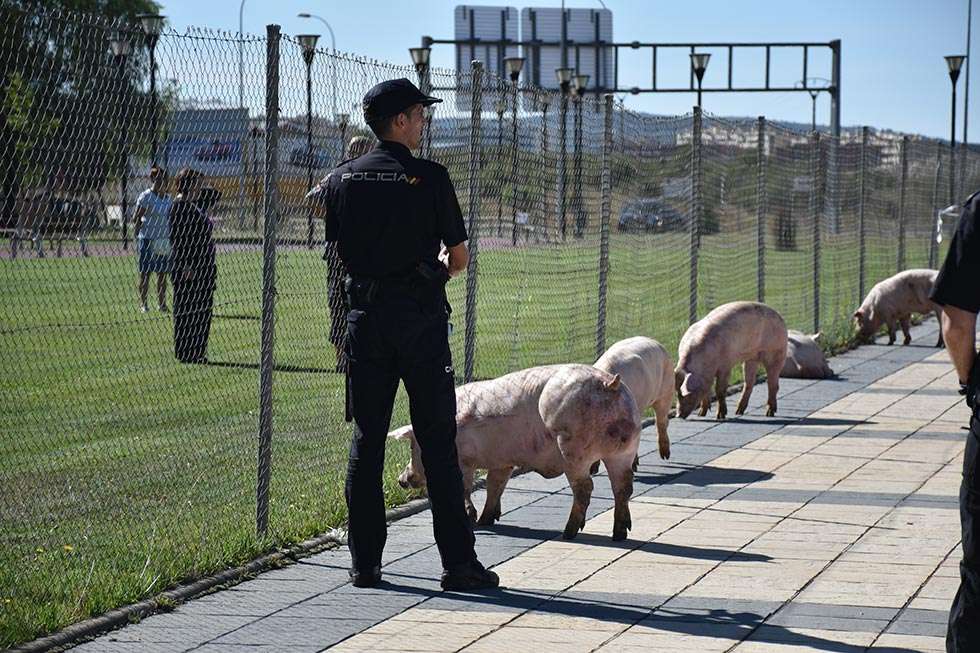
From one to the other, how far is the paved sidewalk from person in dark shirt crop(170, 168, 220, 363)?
5.29 ft

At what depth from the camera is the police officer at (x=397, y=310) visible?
262 inches

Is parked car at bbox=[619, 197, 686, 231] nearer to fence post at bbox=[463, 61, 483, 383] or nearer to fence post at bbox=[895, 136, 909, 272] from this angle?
fence post at bbox=[463, 61, 483, 383]

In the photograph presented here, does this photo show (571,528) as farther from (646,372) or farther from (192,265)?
(192,265)

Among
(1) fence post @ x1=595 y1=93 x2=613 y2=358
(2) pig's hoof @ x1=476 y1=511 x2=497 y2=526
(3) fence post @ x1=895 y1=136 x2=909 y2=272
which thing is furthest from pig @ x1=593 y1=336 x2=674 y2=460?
(3) fence post @ x1=895 y1=136 x2=909 y2=272

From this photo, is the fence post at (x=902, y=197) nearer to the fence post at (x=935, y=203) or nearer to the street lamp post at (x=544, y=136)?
the fence post at (x=935, y=203)

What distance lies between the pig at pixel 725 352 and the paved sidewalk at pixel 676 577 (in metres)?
1.31

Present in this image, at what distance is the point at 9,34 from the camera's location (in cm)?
607

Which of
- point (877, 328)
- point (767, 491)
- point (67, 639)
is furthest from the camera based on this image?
point (877, 328)

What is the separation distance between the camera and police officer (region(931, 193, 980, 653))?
16.2 ft

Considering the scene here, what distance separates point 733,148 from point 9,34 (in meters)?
11.8

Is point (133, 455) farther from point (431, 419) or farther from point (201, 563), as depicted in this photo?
point (431, 419)

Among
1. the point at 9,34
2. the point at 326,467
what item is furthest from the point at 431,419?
the point at 326,467

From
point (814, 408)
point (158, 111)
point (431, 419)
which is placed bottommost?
point (814, 408)

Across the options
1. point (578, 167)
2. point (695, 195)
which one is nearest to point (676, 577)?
point (578, 167)
